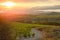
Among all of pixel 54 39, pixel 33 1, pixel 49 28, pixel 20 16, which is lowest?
pixel 54 39

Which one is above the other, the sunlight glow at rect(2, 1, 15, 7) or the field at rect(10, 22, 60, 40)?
the sunlight glow at rect(2, 1, 15, 7)

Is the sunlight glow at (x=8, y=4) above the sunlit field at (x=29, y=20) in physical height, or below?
above

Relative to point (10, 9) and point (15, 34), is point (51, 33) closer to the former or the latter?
point (15, 34)

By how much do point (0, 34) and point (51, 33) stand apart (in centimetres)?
51

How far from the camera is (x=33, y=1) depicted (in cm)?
157

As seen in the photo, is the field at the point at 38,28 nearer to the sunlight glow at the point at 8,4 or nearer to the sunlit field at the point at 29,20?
the sunlit field at the point at 29,20

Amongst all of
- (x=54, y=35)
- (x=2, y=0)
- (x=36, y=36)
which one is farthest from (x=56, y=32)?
(x=2, y=0)

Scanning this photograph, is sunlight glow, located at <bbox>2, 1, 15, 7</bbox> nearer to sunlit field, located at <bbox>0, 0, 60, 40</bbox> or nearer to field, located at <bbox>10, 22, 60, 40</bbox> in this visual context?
sunlit field, located at <bbox>0, 0, 60, 40</bbox>

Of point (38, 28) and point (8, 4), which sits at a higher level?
point (8, 4)

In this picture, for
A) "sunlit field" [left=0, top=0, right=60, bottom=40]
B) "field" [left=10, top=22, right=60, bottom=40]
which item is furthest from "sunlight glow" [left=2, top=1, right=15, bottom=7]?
"field" [left=10, top=22, right=60, bottom=40]

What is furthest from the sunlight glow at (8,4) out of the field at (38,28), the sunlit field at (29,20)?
the field at (38,28)

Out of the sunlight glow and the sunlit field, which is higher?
the sunlight glow

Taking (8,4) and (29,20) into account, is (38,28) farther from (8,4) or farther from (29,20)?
(8,4)

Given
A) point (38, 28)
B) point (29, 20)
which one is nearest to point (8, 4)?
point (29, 20)
